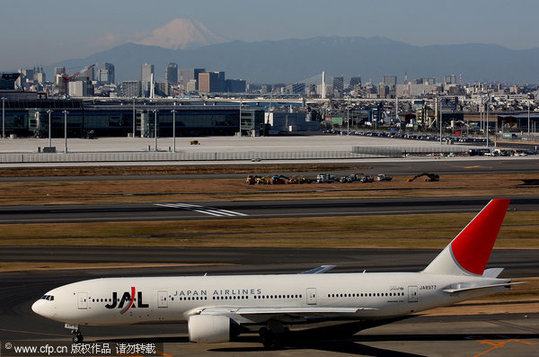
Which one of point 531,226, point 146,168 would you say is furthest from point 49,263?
point 146,168

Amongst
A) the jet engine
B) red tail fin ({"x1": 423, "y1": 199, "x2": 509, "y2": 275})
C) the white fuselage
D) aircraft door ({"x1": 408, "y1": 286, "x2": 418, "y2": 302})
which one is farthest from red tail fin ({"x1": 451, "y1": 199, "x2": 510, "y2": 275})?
the jet engine

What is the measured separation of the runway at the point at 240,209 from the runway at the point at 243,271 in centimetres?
2087

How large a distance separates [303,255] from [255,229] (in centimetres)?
1582

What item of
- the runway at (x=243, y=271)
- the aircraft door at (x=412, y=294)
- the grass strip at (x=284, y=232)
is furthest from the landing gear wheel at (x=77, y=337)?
the grass strip at (x=284, y=232)

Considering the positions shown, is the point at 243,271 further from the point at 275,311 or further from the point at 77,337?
the point at 77,337

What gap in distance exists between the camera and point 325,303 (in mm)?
46750

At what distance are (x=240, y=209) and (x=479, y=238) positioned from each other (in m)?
58.9

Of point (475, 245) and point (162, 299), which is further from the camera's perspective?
point (475, 245)

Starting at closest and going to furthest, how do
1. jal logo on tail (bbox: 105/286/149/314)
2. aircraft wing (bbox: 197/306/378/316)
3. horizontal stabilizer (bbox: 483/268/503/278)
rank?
1. aircraft wing (bbox: 197/306/378/316)
2. jal logo on tail (bbox: 105/286/149/314)
3. horizontal stabilizer (bbox: 483/268/503/278)

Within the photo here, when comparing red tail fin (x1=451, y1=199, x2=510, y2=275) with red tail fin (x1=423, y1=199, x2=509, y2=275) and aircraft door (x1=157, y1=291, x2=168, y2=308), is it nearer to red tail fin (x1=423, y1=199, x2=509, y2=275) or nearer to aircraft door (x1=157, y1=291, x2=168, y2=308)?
red tail fin (x1=423, y1=199, x2=509, y2=275)

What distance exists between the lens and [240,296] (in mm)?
46406

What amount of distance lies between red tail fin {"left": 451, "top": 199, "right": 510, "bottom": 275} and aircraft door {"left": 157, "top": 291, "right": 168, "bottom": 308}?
59.1ft

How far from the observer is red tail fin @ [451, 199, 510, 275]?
48406 millimetres

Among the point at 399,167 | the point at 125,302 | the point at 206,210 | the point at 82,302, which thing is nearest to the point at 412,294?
the point at 125,302
